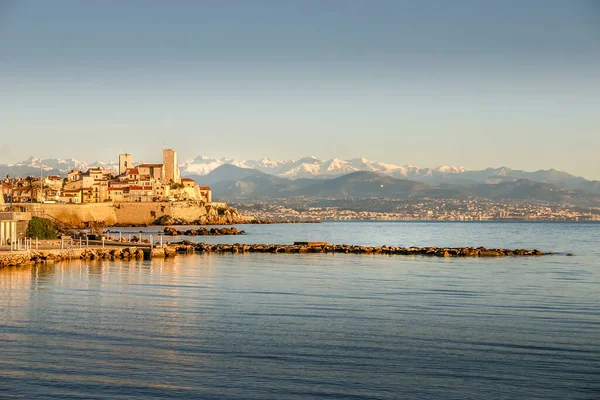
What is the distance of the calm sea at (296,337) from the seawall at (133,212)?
5678 centimetres

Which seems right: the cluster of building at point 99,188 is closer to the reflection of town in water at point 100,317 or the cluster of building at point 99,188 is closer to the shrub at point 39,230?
the shrub at point 39,230

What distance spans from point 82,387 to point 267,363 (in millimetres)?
3656

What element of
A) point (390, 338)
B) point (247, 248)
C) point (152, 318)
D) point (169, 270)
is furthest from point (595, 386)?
point (247, 248)

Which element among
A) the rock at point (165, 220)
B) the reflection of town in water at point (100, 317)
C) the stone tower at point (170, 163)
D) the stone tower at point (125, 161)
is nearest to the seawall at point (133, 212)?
the rock at point (165, 220)

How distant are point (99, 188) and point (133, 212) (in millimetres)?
7048

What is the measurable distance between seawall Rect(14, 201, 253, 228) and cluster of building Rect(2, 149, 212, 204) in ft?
9.40

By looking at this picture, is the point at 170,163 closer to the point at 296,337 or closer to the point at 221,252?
the point at 221,252

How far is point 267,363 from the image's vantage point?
49.8 ft

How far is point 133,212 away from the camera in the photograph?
104 meters

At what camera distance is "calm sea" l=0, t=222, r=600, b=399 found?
535 inches

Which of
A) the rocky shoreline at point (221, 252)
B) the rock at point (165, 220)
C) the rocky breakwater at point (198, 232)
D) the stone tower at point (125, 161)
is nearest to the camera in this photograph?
the rocky shoreline at point (221, 252)

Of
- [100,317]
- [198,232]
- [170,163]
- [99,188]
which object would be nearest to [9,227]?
[100,317]

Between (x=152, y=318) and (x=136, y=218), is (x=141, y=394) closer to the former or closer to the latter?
(x=152, y=318)

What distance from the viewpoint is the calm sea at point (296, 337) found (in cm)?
1359
